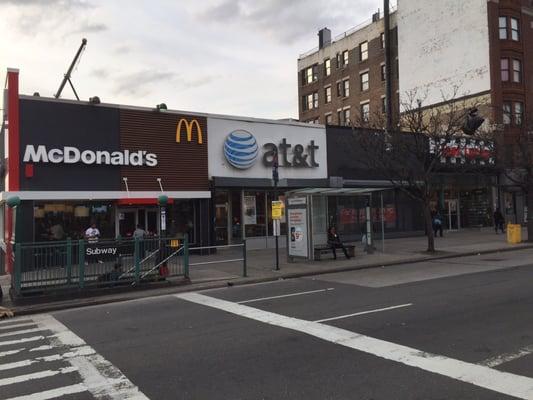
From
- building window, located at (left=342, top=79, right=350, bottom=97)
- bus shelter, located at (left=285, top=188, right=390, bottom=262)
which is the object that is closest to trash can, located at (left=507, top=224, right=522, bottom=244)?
bus shelter, located at (left=285, top=188, right=390, bottom=262)

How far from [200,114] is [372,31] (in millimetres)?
31922

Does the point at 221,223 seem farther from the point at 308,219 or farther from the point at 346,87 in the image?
the point at 346,87

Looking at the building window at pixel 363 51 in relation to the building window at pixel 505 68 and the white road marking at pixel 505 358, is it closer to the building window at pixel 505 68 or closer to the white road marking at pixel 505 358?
the building window at pixel 505 68

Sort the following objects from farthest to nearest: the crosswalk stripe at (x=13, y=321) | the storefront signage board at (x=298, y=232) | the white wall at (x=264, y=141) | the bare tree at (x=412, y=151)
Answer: the white wall at (x=264, y=141) → the bare tree at (x=412, y=151) → the storefront signage board at (x=298, y=232) → the crosswalk stripe at (x=13, y=321)

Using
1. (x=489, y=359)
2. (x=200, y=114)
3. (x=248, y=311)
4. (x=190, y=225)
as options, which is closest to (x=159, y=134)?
(x=200, y=114)

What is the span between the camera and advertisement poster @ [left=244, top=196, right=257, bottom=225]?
24.8 metres

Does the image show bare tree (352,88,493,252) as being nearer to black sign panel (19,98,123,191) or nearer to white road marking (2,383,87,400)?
black sign panel (19,98,123,191)

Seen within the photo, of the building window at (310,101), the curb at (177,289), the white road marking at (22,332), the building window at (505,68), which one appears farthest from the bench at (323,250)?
the building window at (310,101)

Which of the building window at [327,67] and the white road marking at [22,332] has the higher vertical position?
the building window at [327,67]

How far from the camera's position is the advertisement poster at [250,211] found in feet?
81.4

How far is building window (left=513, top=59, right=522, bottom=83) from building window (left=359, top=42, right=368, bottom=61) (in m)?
15.2

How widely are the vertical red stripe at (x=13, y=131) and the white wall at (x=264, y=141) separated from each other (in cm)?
805

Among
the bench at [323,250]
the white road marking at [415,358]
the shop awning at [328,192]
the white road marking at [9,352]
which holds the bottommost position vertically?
the white road marking at [9,352]

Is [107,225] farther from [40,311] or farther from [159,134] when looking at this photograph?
[40,311]
